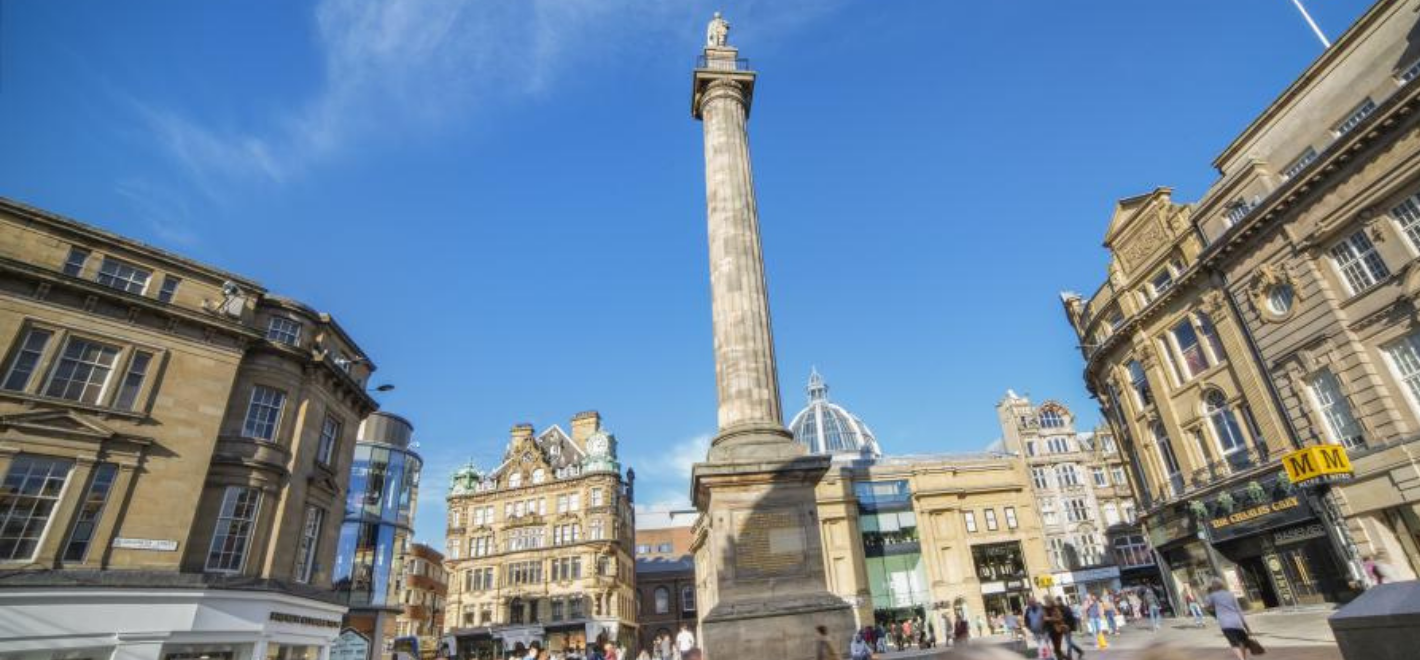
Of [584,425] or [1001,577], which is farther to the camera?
[584,425]

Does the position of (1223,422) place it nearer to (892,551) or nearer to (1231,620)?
(1231,620)

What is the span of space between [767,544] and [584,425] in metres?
49.9

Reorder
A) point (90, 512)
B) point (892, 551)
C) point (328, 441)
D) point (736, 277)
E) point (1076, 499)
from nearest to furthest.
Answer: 1. point (736, 277)
2. point (90, 512)
3. point (328, 441)
4. point (892, 551)
5. point (1076, 499)

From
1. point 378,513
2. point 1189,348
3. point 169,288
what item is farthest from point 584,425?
point 1189,348

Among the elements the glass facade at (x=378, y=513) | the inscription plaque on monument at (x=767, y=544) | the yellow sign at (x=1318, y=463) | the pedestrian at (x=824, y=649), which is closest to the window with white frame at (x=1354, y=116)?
the yellow sign at (x=1318, y=463)

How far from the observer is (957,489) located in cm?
4731

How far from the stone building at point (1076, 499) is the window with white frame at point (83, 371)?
51.8 metres

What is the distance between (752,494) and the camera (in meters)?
13.6

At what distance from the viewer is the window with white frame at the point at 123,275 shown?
2067 cm

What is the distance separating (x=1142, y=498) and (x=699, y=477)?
28.8 m

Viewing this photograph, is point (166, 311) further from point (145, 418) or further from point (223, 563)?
point (223, 563)

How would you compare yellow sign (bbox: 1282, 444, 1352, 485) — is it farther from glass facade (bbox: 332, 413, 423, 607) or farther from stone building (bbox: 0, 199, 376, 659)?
glass facade (bbox: 332, 413, 423, 607)

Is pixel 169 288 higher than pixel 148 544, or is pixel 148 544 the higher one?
pixel 169 288

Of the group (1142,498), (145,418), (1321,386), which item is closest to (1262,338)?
(1321,386)
